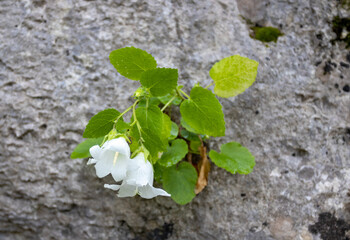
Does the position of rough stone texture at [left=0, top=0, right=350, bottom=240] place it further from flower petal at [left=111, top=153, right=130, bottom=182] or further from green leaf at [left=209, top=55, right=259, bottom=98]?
flower petal at [left=111, top=153, right=130, bottom=182]

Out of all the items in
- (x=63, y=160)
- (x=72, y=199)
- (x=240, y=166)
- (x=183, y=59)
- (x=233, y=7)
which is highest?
(x=233, y=7)

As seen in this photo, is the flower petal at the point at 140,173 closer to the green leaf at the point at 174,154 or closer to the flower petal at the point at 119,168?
the flower petal at the point at 119,168

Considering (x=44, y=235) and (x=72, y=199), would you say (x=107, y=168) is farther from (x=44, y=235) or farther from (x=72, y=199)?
(x=44, y=235)

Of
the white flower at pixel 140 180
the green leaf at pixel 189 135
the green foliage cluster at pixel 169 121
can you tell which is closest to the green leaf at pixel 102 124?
the green foliage cluster at pixel 169 121

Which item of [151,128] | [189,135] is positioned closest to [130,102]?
[189,135]

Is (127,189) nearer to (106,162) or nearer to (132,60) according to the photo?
(106,162)

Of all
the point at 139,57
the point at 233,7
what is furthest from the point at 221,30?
the point at 139,57

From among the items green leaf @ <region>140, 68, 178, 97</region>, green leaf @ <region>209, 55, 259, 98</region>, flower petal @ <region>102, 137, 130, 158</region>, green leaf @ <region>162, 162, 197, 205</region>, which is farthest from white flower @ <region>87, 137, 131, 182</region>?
green leaf @ <region>209, 55, 259, 98</region>

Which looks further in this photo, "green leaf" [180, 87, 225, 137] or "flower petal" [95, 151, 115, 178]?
"green leaf" [180, 87, 225, 137]
